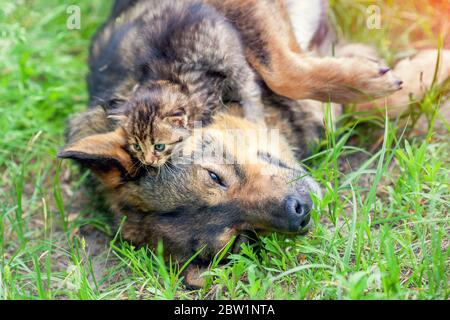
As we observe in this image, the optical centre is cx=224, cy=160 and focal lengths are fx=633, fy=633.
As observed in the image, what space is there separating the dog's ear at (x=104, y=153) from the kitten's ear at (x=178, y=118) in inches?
11.7

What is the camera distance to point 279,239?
358 centimetres

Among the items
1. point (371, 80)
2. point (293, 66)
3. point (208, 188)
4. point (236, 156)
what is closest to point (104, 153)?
point (208, 188)

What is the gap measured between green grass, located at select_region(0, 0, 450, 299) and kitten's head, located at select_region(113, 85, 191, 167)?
58 cm

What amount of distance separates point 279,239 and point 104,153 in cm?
112

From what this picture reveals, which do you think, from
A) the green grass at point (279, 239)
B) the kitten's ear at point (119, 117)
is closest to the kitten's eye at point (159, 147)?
the kitten's ear at point (119, 117)

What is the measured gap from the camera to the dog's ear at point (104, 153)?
3.60m

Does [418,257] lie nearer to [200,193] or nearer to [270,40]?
[200,193]

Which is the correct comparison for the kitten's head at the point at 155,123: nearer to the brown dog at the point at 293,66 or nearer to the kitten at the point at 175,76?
the kitten at the point at 175,76

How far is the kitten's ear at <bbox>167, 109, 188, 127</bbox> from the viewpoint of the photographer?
144 inches

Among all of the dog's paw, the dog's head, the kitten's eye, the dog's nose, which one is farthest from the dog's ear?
the dog's paw

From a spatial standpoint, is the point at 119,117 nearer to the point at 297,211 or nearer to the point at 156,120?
the point at 156,120
